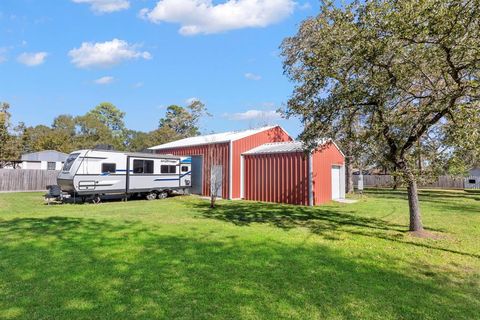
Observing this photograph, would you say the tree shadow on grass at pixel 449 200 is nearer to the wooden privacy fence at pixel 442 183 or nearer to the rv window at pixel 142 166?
the wooden privacy fence at pixel 442 183

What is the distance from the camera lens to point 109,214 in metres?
10.9

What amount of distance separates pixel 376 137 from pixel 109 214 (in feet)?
28.7

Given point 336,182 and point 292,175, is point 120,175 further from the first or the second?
point 336,182

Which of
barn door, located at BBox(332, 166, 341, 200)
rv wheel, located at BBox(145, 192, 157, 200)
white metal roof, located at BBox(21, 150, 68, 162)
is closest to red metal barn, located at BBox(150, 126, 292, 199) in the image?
rv wheel, located at BBox(145, 192, 157, 200)

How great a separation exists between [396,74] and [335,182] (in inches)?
433

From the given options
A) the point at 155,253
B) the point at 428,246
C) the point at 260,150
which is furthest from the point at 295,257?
the point at 260,150

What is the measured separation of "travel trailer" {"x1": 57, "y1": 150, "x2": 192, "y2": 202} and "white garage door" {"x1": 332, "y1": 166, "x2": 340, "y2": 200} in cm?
838

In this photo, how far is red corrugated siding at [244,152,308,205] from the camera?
579 inches

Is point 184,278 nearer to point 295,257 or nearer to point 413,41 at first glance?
point 295,257

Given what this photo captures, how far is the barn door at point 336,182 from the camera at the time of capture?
17469mm

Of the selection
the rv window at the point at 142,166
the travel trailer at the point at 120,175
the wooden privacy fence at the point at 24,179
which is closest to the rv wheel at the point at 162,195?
the travel trailer at the point at 120,175

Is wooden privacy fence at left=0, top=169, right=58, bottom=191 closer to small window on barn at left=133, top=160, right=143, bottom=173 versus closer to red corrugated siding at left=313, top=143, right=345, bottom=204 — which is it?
small window on barn at left=133, top=160, right=143, bottom=173

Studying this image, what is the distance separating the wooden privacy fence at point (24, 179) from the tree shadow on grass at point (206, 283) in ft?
61.3

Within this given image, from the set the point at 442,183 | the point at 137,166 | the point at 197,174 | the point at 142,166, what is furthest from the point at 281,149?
the point at 442,183
